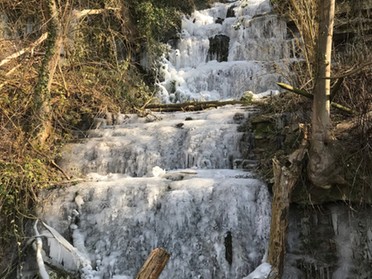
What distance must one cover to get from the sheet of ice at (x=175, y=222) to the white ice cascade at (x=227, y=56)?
18.2 ft

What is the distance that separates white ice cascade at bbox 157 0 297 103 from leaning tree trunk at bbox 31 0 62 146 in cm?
468

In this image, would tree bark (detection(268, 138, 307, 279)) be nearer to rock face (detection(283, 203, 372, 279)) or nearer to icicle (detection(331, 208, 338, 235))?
rock face (detection(283, 203, 372, 279))

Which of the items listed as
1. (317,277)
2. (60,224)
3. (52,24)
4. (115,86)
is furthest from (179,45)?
(317,277)

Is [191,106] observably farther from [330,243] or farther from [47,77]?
[330,243]

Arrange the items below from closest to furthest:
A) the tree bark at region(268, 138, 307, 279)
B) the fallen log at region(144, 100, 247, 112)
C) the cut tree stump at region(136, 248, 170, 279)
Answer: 1. the cut tree stump at region(136, 248, 170, 279)
2. the tree bark at region(268, 138, 307, 279)
3. the fallen log at region(144, 100, 247, 112)

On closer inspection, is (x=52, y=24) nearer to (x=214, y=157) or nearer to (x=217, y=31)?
(x=214, y=157)

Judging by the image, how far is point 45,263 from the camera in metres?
5.29

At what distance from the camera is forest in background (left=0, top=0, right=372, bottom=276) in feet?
18.0

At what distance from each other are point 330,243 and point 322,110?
155cm

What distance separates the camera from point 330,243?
509 cm

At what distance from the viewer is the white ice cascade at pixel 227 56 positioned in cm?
1143

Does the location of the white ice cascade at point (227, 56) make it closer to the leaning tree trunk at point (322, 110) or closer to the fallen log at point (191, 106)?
the fallen log at point (191, 106)

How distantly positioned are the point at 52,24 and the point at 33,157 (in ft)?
7.49

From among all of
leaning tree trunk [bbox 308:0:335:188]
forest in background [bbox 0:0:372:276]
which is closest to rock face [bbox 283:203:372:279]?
forest in background [bbox 0:0:372:276]
